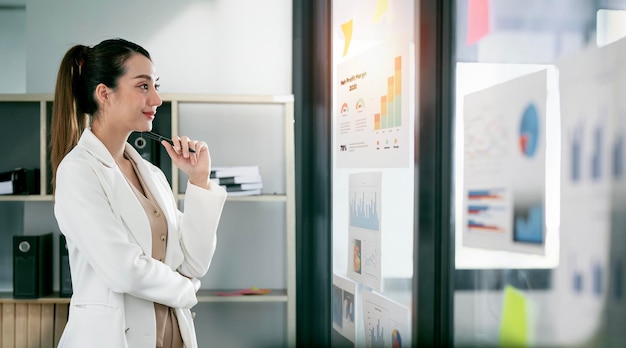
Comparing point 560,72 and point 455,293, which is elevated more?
point 560,72

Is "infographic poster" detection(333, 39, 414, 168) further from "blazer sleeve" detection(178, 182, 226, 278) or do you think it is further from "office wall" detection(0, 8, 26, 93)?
"office wall" detection(0, 8, 26, 93)

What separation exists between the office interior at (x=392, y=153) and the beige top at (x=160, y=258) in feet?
2.24

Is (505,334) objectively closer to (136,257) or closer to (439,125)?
(439,125)

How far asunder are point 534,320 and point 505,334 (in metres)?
0.14

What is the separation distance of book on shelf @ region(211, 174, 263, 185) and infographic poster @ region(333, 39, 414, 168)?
56 cm

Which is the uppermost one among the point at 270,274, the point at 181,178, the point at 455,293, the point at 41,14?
the point at 41,14

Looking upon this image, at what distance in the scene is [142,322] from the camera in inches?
74.5

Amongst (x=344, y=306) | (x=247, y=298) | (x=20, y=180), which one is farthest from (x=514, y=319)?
(x=20, y=180)

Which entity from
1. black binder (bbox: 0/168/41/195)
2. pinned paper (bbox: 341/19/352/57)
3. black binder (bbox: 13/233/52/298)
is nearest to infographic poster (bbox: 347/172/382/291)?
pinned paper (bbox: 341/19/352/57)

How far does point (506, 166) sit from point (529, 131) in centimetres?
11

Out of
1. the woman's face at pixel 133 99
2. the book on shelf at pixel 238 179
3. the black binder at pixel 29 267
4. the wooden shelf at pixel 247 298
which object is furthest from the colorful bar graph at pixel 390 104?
the black binder at pixel 29 267

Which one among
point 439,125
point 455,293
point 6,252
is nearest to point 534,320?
point 455,293

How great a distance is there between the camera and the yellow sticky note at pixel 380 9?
7.35 ft

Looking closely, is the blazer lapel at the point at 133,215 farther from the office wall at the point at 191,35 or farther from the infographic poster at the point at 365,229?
the office wall at the point at 191,35
